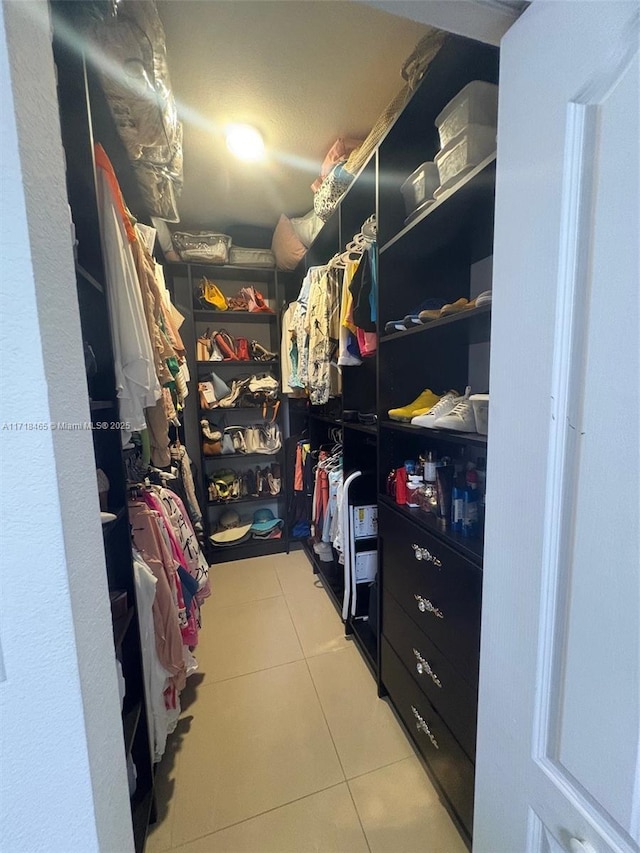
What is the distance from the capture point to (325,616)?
6.46 feet

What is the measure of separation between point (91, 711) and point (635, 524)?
757 millimetres

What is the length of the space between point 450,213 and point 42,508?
1221mm

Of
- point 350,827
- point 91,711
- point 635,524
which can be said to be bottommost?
point 350,827

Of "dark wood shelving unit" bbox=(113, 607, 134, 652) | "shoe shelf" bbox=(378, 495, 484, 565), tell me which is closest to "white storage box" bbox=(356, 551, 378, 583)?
"shoe shelf" bbox=(378, 495, 484, 565)

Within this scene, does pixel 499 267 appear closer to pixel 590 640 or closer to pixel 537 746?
pixel 590 640

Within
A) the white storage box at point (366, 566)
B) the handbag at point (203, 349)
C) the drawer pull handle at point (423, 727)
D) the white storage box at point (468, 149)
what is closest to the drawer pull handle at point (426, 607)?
the drawer pull handle at point (423, 727)

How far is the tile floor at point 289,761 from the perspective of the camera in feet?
3.29

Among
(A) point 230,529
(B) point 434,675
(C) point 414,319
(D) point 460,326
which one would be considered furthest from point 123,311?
(A) point 230,529

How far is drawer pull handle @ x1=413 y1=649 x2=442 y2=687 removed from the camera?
1.05 metres

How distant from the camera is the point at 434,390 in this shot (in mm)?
1353

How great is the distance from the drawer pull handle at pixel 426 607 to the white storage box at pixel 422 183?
1304 millimetres

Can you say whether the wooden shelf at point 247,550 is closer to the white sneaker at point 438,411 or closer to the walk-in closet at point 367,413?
the walk-in closet at point 367,413

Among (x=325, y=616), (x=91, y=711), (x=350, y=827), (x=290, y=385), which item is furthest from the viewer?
(x=290, y=385)

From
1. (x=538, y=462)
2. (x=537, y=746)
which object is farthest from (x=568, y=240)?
(x=537, y=746)
